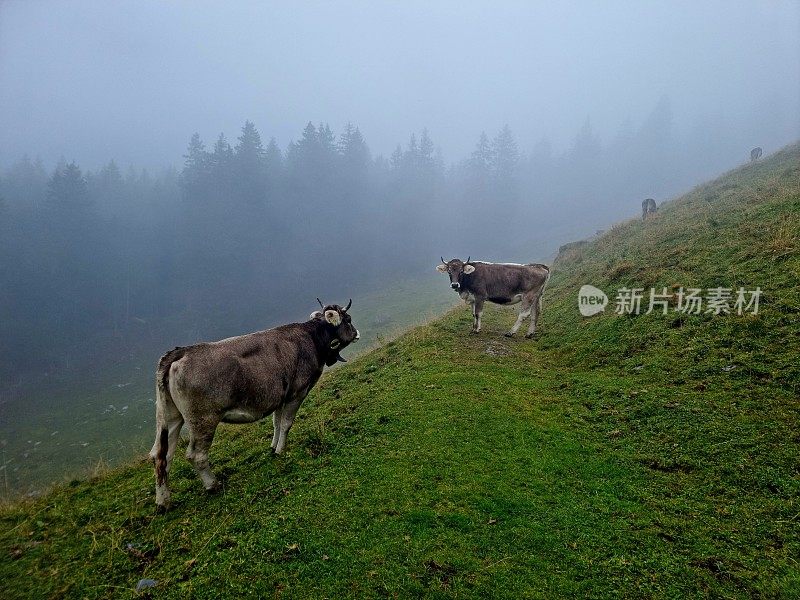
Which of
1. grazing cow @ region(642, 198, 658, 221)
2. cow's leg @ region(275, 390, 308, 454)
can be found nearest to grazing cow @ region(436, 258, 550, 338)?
cow's leg @ region(275, 390, 308, 454)

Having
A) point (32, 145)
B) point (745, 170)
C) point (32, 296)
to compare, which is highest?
point (32, 145)

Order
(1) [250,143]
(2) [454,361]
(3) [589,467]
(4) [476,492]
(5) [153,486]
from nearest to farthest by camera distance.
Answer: (4) [476,492], (3) [589,467], (5) [153,486], (2) [454,361], (1) [250,143]

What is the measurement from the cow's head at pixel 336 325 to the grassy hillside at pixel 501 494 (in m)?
1.43

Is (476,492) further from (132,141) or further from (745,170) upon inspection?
(132,141)

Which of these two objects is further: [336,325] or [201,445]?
[336,325]

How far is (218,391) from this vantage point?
5.69 meters

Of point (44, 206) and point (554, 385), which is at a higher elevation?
→ point (44, 206)

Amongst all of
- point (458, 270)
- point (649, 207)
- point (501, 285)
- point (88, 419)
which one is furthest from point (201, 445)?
point (649, 207)

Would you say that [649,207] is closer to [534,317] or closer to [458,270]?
[534,317]

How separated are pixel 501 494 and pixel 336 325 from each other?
4.51 m

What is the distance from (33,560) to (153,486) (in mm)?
1736

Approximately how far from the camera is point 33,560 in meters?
5.00

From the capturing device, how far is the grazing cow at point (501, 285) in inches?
547

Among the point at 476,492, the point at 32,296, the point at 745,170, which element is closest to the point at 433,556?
the point at 476,492
